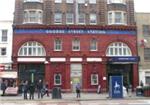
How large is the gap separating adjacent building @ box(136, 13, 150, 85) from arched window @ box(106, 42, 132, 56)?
2093 mm

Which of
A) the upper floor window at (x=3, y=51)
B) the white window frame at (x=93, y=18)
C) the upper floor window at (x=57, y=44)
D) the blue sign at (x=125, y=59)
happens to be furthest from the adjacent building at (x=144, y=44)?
the upper floor window at (x=3, y=51)

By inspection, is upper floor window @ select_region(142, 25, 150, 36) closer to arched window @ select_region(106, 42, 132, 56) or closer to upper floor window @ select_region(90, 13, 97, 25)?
arched window @ select_region(106, 42, 132, 56)

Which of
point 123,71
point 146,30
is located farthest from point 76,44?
point 146,30

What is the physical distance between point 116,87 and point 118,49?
17.6m

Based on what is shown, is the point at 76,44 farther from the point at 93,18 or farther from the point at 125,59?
the point at 125,59

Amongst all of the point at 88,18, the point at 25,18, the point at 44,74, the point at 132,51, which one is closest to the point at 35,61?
the point at 44,74

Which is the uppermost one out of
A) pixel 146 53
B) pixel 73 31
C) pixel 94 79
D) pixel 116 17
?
pixel 116 17

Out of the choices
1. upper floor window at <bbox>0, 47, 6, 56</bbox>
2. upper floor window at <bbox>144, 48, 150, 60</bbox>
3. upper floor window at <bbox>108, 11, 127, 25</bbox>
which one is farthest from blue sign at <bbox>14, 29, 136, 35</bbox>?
upper floor window at <bbox>0, 47, 6, 56</bbox>

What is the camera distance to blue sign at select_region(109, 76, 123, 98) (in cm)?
4578

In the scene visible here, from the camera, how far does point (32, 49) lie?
61438 mm

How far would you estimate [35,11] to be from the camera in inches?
2435

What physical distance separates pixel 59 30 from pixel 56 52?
3.43 meters

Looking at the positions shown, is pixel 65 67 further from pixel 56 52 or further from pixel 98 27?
pixel 98 27

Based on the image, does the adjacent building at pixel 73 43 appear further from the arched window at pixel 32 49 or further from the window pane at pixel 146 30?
the window pane at pixel 146 30
